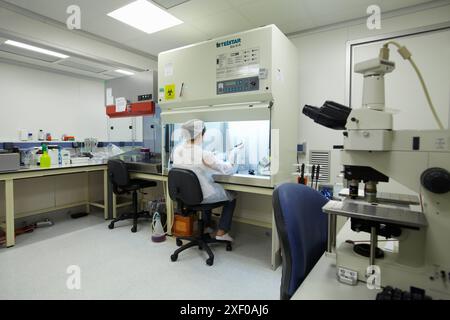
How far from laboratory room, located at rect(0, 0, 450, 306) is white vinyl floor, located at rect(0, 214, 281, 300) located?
0.06ft

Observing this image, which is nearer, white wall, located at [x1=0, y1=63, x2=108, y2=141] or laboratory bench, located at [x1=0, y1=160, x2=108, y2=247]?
laboratory bench, located at [x1=0, y1=160, x2=108, y2=247]

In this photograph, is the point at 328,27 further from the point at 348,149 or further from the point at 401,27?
the point at 348,149

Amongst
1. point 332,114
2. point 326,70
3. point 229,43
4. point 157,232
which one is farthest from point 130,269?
point 326,70

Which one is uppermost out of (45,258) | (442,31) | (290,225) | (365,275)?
(442,31)

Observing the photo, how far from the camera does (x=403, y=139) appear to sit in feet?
2.83

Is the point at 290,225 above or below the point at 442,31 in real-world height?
below

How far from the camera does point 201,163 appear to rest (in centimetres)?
244

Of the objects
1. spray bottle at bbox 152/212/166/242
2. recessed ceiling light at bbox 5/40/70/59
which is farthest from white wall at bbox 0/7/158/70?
spray bottle at bbox 152/212/166/242

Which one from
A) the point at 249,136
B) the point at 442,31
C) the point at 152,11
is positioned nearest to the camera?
the point at 442,31

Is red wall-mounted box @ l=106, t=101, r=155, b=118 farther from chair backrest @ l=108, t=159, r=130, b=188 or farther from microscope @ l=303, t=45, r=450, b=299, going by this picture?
microscope @ l=303, t=45, r=450, b=299

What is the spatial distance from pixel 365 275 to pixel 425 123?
2075mm

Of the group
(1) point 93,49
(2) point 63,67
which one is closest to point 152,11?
(1) point 93,49

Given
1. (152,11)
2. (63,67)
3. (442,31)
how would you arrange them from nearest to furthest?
1. (442,31)
2. (152,11)
3. (63,67)

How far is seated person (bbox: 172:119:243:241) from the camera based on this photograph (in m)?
2.35
